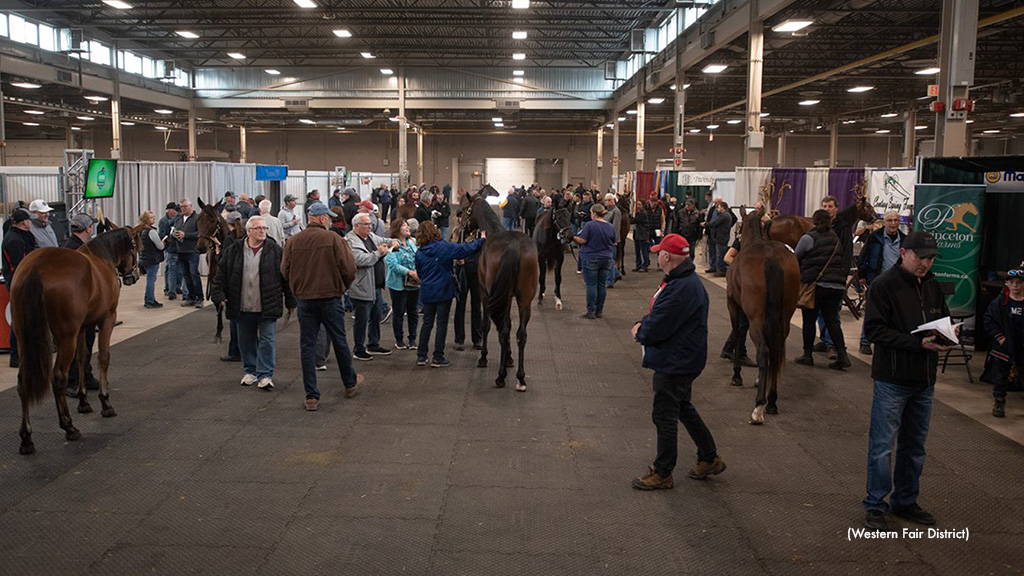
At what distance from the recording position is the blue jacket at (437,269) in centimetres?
854

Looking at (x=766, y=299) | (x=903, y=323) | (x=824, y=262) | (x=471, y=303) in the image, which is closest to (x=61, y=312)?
(x=471, y=303)

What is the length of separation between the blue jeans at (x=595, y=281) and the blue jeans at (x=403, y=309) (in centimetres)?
336

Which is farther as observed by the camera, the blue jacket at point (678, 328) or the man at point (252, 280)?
the man at point (252, 280)

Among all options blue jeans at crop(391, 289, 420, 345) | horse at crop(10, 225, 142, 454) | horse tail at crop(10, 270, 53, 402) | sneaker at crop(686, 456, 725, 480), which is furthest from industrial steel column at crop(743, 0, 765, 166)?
horse tail at crop(10, 270, 53, 402)

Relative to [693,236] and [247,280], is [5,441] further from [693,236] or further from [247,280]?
[693,236]

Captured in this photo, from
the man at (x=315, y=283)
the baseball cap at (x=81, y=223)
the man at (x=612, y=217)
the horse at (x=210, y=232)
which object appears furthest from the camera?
the man at (x=612, y=217)

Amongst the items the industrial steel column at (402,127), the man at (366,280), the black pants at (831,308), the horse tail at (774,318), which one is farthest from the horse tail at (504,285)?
the industrial steel column at (402,127)

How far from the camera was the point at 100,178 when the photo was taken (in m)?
13.3

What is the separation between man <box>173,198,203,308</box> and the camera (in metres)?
12.2

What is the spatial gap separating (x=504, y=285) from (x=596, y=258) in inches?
170

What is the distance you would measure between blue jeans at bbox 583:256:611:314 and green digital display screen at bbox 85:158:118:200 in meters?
8.34

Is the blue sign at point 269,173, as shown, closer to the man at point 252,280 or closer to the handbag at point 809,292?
the man at point 252,280

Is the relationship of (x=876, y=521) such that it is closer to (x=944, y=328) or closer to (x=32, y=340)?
(x=944, y=328)

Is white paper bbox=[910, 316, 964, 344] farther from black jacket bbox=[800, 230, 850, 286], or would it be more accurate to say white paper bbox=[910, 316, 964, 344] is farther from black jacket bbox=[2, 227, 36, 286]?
black jacket bbox=[2, 227, 36, 286]
